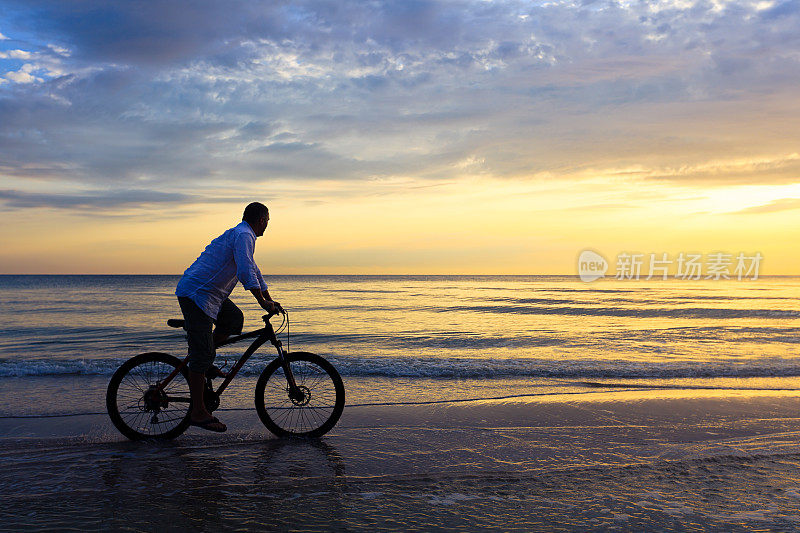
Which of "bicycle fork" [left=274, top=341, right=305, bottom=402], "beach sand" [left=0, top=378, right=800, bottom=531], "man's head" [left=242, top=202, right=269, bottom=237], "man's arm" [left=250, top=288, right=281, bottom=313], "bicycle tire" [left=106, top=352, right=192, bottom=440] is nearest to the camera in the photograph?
"beach sand" [left=0, top=378, right=800, bottom=531]

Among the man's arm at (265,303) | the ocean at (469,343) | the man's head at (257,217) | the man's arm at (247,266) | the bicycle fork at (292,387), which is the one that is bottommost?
the ocean at (469,343)

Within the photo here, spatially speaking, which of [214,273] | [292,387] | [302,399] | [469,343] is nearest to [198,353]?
[214,273]

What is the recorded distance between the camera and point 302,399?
220 inches

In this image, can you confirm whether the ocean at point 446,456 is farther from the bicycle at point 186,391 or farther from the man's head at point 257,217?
the man's head at point 257,217

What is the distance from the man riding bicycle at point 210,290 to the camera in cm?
505

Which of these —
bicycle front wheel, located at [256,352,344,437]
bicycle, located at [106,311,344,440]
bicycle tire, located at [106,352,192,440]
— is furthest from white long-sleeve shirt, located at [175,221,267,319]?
bicycle front wheel, located at [256,352,344,437]

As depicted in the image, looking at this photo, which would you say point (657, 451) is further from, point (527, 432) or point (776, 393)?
point (776, 393)

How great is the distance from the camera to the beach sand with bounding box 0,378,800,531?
3387 millimetres

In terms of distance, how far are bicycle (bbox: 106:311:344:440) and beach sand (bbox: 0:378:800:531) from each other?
8.5 inches

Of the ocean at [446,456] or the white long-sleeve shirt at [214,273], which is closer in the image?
the ocean at [446,456]

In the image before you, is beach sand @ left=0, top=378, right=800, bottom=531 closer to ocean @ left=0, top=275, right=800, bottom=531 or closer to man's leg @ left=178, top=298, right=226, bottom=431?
ocean @ left=0, top=275, right=800, bottom=531

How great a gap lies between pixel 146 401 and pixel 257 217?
2205 mm

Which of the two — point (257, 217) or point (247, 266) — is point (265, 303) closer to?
point (247, 266)

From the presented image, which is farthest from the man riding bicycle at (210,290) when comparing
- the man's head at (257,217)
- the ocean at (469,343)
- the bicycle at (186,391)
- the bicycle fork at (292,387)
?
the ocean at (469,343)
